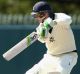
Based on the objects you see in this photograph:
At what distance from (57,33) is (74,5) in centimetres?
1214

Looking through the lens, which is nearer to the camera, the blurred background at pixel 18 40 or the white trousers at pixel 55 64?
the white trousers at pixel 55 64

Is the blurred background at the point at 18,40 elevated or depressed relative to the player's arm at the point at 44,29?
depressed

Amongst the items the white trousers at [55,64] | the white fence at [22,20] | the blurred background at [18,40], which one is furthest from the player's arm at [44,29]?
the white fence at [22,20]

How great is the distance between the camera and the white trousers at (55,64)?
1093 centimetres

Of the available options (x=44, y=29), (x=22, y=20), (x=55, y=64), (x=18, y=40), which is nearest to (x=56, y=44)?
(x=55, y=64)

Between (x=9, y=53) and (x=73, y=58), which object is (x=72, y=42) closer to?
(x=73, y=58)

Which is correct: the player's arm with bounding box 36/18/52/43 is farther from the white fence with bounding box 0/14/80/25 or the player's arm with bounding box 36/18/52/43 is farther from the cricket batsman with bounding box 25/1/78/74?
the white fence with bounding box 0/14/80/25

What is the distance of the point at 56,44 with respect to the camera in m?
11.1

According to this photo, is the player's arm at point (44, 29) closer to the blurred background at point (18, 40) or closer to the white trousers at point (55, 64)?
the white trousers at point (55, 64)

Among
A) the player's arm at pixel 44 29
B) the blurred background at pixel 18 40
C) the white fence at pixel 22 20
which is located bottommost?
the blurred background at pixel 18 40

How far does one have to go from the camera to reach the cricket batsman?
10.9 metres

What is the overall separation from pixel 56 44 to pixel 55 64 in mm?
354

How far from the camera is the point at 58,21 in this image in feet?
35.4

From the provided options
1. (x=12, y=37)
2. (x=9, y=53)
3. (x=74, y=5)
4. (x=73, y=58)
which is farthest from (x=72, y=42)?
(x=74, y=5)
